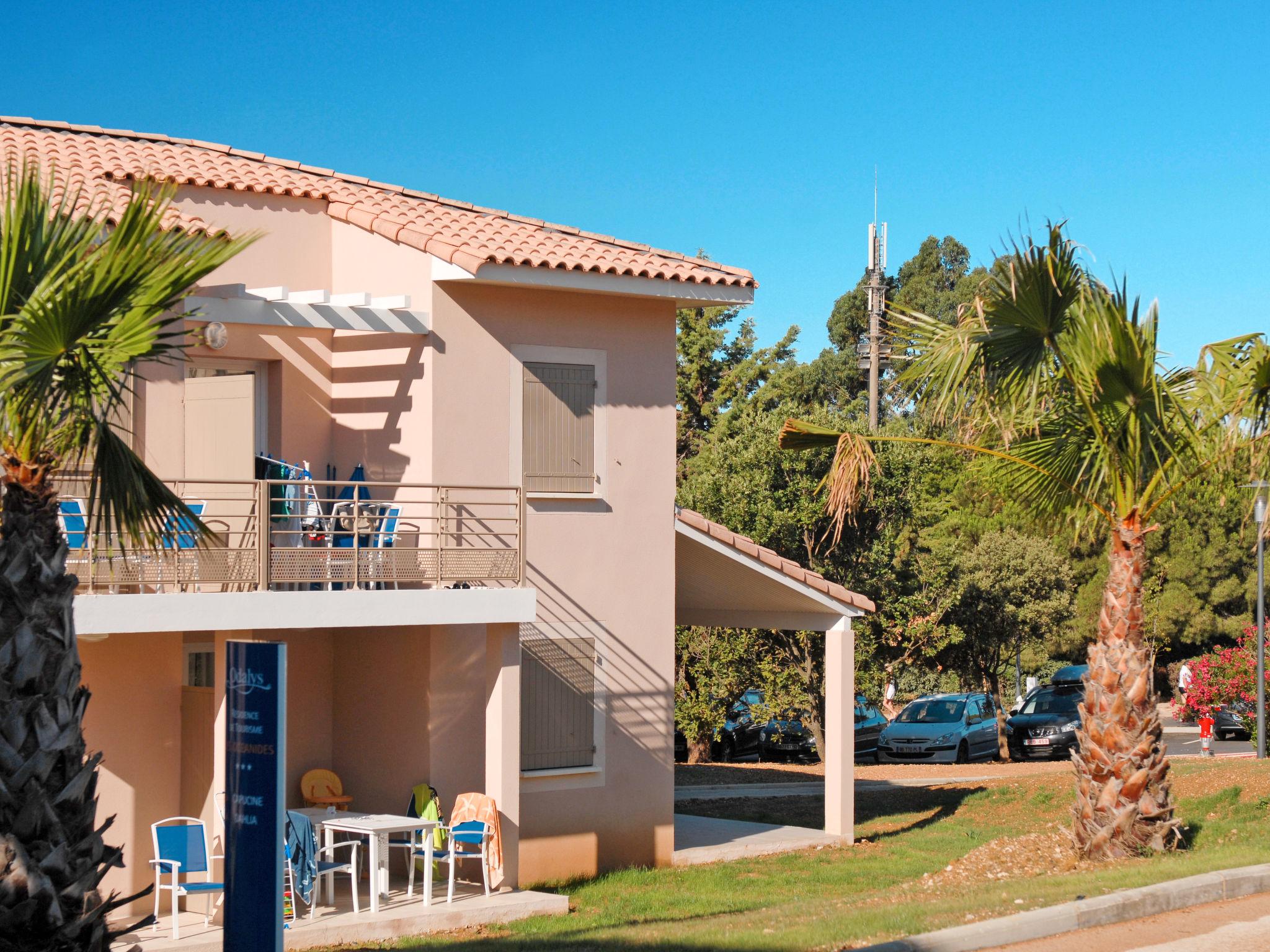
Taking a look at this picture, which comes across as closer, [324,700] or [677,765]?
[324,700]

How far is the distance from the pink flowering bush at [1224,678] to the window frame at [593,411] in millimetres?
21185

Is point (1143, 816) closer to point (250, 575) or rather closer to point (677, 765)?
point (250, 575)

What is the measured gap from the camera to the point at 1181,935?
8734 mm

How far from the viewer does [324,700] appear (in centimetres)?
1435

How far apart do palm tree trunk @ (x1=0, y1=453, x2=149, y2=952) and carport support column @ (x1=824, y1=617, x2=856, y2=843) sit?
1098cm

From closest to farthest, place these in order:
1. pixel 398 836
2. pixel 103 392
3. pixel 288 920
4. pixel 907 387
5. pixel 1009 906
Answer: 1. pixel 103 392
2. pixel 1009 906
3. pixel 288 920
4. pixel 907 387
5. pixel 398 836

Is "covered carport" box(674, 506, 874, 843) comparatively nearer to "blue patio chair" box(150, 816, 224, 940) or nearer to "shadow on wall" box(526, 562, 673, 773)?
"shadow on wall" box(526, 562, 673, 773)

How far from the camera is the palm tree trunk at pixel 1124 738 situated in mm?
11656

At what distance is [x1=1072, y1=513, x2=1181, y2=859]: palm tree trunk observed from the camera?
11.7 metres

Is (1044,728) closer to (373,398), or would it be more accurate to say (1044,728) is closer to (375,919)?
(373,398)

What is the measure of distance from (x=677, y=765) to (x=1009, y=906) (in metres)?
18.1

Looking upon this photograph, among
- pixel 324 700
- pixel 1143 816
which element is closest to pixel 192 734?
pixel 324 700

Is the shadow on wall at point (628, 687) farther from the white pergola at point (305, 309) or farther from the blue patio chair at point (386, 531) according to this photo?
the white pergola at point (305, 309)

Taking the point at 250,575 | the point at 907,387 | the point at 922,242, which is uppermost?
the point at 922,242
